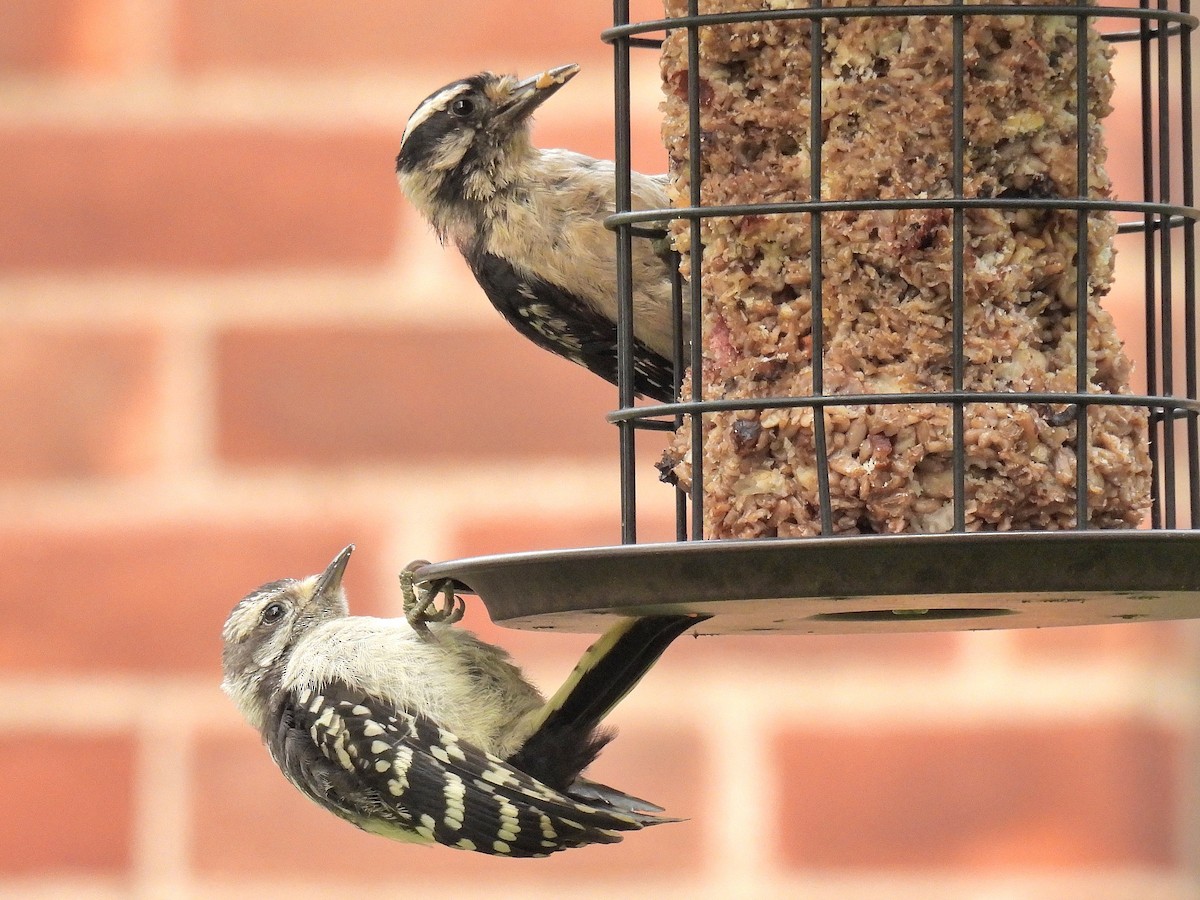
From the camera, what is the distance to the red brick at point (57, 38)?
335cm

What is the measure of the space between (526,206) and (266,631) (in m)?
0.80

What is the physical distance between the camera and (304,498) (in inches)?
129

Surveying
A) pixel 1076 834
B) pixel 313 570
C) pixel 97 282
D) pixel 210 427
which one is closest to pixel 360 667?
pixel 313 570

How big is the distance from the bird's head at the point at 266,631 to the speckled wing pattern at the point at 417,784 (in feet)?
0.44

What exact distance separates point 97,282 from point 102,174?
181 millimetres

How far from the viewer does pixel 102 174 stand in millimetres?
3367

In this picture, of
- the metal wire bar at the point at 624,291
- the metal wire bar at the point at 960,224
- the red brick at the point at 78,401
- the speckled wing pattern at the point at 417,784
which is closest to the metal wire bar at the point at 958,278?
the metal wire bar at the point at 960,224

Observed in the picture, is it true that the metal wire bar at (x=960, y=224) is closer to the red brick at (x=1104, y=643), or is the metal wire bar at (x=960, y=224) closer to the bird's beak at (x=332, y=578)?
the bird's beak at (x=332, y=578)

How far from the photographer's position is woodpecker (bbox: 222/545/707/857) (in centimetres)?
277

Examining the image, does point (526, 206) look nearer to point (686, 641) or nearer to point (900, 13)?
point (686, 641)

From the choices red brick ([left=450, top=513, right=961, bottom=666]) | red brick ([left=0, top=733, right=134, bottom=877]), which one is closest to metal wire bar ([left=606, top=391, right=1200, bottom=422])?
red brick ([left=450, top=513, right=961, bottom=666])

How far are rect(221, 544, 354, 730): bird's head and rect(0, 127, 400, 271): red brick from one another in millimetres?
514

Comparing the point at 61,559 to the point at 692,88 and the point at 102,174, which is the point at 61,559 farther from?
the point at 692,88

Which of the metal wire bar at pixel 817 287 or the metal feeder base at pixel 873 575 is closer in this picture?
the metal feeder base at pixel 873 575
